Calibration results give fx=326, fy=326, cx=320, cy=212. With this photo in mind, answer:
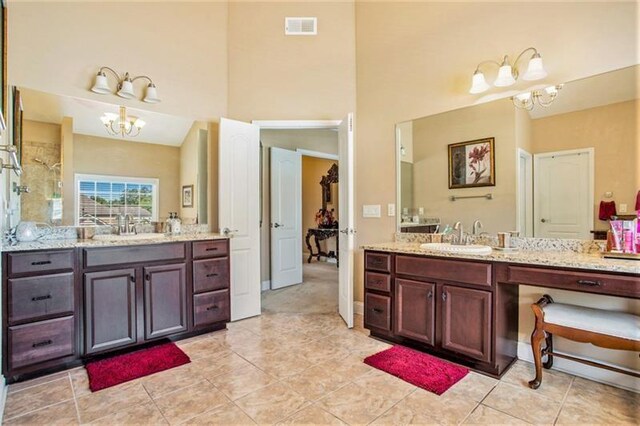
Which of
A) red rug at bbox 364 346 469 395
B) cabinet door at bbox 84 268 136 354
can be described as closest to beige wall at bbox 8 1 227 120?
cabinet door at bbox 84 268 136 354

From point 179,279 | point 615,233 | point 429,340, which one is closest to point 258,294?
point 179,279

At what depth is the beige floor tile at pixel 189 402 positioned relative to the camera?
70.3 inches

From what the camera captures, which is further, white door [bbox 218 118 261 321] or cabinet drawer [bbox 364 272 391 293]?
white door [bbox 218 118 261 321]

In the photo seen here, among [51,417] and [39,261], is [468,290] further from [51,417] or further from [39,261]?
[39,261]

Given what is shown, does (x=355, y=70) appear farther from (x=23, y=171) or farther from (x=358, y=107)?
(x=23, y=171)

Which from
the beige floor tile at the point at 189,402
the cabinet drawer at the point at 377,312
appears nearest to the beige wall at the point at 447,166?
the cabinet drawer at the point at 377,312

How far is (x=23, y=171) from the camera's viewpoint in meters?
2.49

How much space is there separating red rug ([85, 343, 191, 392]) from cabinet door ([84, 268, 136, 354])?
116mm

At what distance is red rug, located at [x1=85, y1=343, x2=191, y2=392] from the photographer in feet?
7.02

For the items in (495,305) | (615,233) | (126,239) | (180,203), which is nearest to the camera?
(615,233)

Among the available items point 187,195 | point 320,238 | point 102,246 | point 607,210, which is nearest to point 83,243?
point 102,246

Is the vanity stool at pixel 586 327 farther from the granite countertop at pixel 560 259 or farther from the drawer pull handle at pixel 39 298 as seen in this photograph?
the drawer pull handle at pixel 39 298

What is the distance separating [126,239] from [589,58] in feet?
11.7

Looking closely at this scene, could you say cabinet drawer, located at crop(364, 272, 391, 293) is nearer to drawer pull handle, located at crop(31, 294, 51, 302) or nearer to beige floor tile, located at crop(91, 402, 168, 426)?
beige floor tile, located at crop(91, 402, 168, 426)
